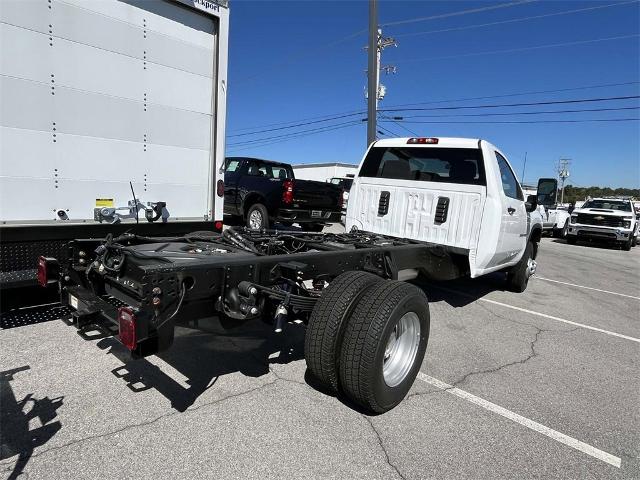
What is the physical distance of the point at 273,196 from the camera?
442 inches

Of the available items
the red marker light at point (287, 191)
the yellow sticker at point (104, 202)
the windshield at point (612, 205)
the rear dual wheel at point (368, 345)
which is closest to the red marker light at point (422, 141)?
the rear dual wheel at point (368, 345)

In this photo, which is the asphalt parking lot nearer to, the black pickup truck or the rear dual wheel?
the rear dual wheel

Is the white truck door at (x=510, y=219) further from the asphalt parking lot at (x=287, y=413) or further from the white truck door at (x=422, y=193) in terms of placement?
the asphalt parking lot at (x=287, y=413)

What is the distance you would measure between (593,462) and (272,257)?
2475 mm

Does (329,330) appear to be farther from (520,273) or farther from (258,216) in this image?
(258,216)

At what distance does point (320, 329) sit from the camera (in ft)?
10.0

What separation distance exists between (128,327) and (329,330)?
125 centimetres

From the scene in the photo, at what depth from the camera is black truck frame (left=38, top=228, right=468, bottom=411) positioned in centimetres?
268

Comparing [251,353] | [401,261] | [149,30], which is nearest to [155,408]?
[251,353]

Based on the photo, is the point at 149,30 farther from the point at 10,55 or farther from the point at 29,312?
the point at 29,312

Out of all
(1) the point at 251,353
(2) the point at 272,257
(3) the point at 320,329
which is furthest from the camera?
(1) the point at 251,353

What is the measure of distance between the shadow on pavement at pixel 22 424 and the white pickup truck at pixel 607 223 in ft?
64.0

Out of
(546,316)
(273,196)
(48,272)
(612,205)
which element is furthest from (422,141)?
(612,205)

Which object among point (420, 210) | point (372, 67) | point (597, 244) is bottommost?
point (597, 244)
